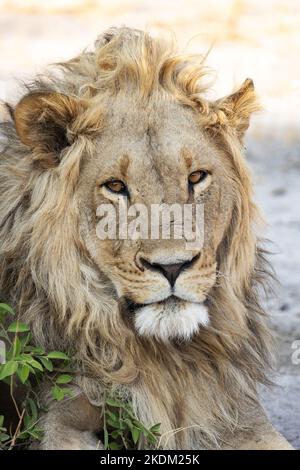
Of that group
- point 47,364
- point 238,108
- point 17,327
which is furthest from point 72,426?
point 238,108

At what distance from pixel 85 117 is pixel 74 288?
594 mm

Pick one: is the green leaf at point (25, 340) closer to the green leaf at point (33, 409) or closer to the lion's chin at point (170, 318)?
the green leaf at point (33, 409)

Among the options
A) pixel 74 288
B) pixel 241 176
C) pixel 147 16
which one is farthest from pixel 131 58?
pixel 147 16

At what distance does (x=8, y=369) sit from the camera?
156 inches

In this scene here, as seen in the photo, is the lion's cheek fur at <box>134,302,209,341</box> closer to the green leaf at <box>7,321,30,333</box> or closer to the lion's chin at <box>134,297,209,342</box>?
the lion's chin at <box>134,297,209,342</box>

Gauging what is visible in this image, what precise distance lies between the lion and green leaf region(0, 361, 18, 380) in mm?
196

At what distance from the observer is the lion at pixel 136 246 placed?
3.97 metres

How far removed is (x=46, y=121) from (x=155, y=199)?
0.48 meters

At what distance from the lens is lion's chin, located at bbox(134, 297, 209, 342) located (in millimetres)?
3914

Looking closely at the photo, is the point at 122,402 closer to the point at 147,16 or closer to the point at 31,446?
the point at 31,446

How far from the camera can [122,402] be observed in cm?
413

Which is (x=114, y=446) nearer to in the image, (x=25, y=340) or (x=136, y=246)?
(x=25, y=340)

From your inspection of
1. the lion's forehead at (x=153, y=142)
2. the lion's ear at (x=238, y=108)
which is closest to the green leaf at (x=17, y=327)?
the lion's forehead at (x=153, y=142)
